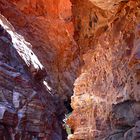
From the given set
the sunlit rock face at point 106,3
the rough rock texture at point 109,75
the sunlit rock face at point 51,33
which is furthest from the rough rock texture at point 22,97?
the sunlit rock face at point 106,3

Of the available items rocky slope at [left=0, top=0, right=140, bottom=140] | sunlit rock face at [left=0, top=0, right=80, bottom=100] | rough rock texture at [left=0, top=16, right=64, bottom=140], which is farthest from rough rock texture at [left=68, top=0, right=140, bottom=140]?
sunlit rock face at [left=0, top=0, right=80, bottom=100]

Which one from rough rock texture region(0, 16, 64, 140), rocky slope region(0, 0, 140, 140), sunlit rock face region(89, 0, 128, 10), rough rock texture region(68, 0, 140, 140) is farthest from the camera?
rough rock texture region(0, 16, 64, 140)

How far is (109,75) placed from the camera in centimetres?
718

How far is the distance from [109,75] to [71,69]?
16.9 metres

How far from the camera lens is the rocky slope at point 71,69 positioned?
6.25 meters

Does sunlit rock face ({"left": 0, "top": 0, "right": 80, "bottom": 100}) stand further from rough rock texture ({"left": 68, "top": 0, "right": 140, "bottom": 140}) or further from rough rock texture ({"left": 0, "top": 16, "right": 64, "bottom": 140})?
rough rock texture ({"left": 68, "top": 0, "right": 140, "bottom": 140})

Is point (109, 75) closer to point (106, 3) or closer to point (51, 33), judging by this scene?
point (106, 3)

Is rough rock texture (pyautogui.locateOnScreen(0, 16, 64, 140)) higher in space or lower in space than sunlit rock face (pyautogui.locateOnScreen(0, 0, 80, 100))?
lower

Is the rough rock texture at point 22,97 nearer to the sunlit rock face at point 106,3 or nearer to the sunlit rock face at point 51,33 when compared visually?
the sunlit rock face at point 51,33

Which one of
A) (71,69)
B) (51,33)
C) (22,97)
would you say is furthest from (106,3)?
(51,33)

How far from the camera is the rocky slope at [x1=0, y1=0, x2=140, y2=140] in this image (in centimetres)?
625

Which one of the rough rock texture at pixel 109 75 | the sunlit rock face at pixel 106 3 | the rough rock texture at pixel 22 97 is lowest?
the rough rock texture at pixel 109 75

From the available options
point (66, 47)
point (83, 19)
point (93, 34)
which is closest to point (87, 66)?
point (93, 34)

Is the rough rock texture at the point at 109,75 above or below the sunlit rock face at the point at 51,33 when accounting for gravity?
below
